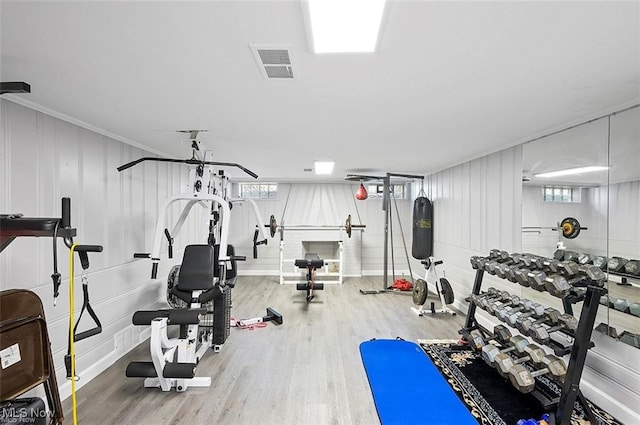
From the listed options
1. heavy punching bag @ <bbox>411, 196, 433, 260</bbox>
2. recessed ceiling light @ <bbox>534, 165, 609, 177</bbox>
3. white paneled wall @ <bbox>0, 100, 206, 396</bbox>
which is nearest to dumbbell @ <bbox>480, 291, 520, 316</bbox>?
recessed ceiling light @ <bbox>534, 165, 609, 177</bbox>

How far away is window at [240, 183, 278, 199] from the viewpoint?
22.9ft

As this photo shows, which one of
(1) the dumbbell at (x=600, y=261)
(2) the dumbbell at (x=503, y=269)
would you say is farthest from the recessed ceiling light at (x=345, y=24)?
(1) the dumbbell at (x=600, y=261)

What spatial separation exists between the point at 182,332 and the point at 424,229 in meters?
4.28

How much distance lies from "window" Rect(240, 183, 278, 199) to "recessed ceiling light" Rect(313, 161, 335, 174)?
2.01 m

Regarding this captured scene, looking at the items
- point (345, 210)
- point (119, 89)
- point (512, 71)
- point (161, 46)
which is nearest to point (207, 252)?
point (119, 89)

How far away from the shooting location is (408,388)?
2449 millimetres

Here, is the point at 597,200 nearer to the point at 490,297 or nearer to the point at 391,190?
the point at 490,297

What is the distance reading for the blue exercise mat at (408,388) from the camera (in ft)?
6.89

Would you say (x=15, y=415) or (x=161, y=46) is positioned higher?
(x=161, y=46)

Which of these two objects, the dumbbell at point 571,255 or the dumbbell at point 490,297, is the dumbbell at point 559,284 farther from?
the dumbbell at point 490,297

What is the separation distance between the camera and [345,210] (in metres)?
6.92

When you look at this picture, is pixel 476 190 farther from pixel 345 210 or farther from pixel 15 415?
pixel 15 415

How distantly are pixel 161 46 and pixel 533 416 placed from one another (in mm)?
3266

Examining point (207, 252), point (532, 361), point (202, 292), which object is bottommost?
point (532, 361)
